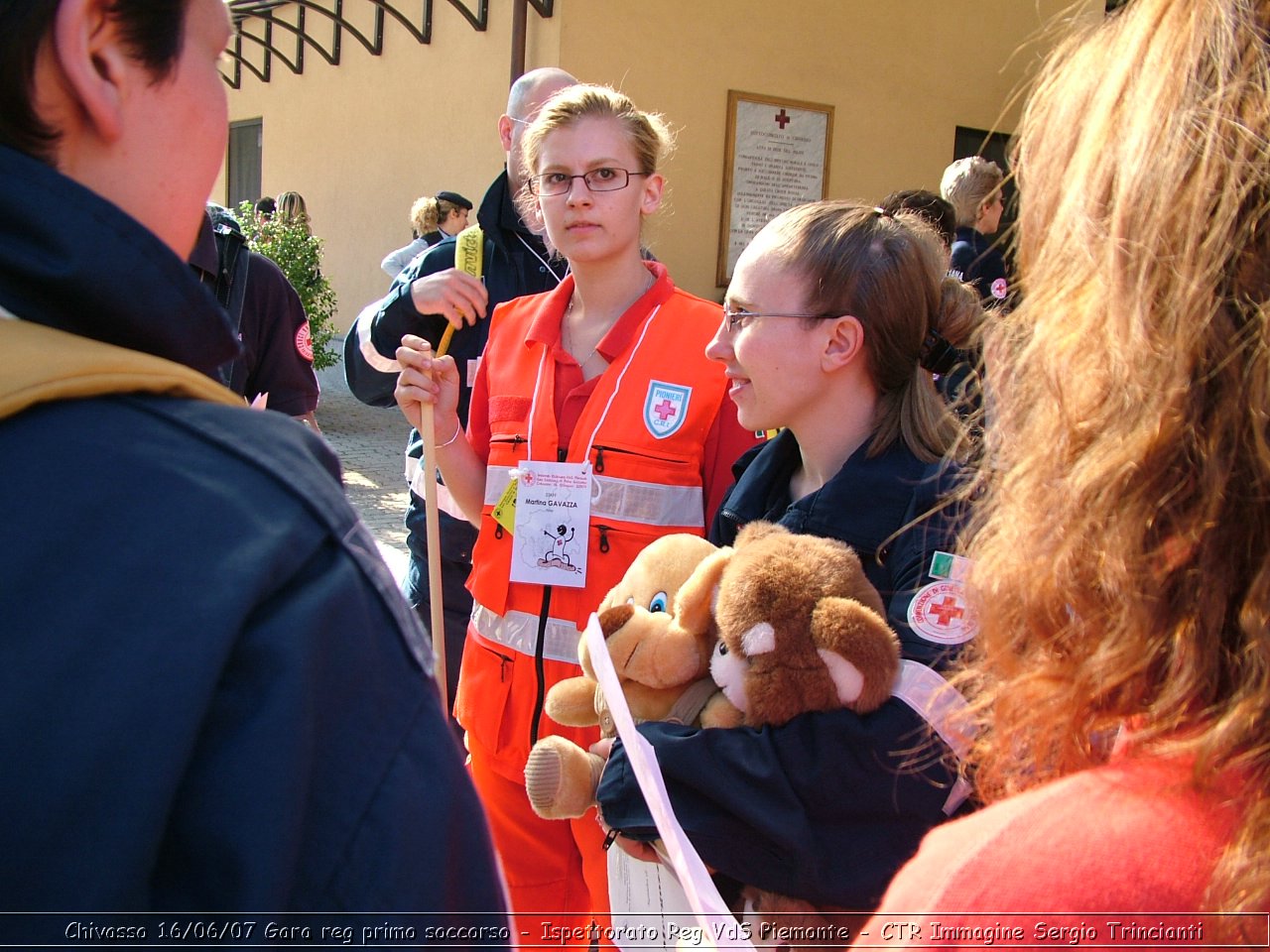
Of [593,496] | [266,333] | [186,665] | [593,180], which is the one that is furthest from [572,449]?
[186,665]

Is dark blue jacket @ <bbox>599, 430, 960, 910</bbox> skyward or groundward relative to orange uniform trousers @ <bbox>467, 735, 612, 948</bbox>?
skyward

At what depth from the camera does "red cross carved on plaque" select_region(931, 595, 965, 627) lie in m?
1.55

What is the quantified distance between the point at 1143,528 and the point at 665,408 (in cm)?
164

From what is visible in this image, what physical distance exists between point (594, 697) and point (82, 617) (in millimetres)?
1321

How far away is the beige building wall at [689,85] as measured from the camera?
8008 millimetres

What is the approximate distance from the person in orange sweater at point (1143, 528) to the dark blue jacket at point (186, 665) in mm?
387

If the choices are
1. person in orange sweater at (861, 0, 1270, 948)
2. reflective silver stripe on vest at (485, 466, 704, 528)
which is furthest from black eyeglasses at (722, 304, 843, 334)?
person in orange sweater at (861, 0, 1270, 948)

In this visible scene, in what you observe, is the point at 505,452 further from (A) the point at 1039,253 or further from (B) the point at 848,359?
(A) the point at 1039,253

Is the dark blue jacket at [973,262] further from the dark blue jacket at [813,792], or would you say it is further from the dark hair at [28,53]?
the dark hair at [28,53]

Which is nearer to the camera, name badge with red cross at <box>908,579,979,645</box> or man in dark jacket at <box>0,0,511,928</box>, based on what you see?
man in dark jacket at <box>0,0,511,928</box>

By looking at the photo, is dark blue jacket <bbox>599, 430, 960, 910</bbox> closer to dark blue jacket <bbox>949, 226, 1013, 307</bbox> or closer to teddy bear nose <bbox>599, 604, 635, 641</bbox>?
teddy bear nose <bbox>599, 604, 635, 641</bbox>

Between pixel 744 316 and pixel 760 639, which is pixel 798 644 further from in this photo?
pixel 744 316

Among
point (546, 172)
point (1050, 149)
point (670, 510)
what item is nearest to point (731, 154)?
point (546, 172)

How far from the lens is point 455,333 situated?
3.11 metres
